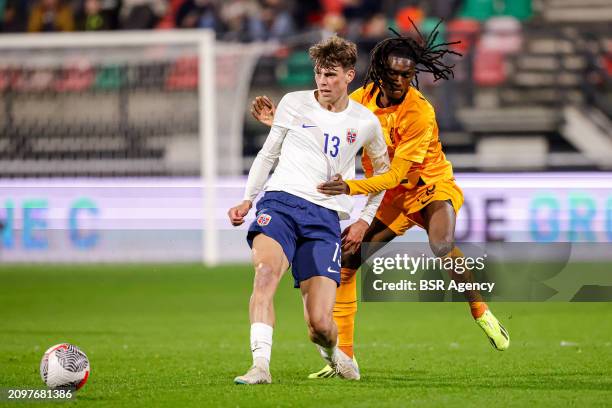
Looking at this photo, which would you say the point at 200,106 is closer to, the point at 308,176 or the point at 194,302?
the point at 194,302

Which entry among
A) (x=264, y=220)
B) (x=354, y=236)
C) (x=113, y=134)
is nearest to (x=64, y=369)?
(x=264, y=220)

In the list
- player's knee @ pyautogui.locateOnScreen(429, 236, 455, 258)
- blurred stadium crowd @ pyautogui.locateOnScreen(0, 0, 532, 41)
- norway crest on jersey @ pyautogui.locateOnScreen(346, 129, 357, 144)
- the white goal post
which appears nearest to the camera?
norway crest on jersey @ pyautogui.locateOnScreen(346, 129, 357, 144)

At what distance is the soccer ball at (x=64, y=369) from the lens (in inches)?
266

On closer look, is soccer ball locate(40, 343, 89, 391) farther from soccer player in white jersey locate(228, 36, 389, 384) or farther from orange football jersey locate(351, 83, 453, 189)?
orange football jersey locate(351, 83, 453, 189)

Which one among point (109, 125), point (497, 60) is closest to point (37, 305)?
point (109, 125)

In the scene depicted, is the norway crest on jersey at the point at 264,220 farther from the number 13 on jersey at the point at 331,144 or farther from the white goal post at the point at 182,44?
the white goal post at the point at 182,44

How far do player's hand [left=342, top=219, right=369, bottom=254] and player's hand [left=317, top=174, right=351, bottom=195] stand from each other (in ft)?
1.49

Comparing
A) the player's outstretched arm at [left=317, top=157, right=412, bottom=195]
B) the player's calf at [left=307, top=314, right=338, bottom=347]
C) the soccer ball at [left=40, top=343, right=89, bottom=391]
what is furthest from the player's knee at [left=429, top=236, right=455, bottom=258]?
the soccer ball at [left=40, top=343, right=89, bottom=391]

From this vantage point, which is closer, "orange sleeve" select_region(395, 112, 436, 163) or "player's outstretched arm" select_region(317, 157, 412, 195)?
"player's outstretched arm" select_region(317, 157, 412, 195)

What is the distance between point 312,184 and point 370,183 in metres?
0.41

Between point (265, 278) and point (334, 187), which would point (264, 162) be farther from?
point (265, 278)

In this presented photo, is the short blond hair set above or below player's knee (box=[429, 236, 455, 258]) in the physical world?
above

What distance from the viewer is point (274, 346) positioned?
33.1ft

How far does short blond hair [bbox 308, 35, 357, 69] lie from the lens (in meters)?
7.05
